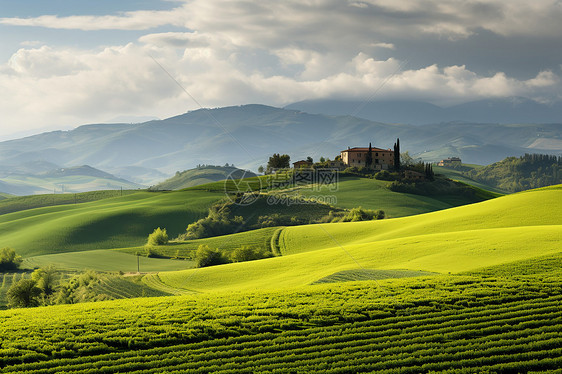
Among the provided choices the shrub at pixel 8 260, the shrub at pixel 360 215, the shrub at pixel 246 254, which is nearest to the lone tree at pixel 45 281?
the shrub at pixel 8 260

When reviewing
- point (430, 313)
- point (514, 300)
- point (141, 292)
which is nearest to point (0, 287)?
point (141, 292)

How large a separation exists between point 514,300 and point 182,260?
4720 cm

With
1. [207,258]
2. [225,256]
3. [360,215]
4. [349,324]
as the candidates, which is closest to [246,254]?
[225,256]

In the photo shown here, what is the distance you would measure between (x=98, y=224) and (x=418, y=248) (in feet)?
244

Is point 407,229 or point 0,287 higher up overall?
point 407,229

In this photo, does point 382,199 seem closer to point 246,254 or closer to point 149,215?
point 149,215

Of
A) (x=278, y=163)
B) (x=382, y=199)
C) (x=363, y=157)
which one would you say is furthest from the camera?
(x=278, y=163)

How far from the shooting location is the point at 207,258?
54.3 metres

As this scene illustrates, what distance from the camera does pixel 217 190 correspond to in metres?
123

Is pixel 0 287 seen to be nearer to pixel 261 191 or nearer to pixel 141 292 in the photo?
pixel 141 292

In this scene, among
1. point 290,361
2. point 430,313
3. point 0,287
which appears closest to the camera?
point 290,361

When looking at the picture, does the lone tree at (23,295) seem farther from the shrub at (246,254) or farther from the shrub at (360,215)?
the shrub at (360,215)

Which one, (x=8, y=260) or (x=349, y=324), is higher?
(x=349, y=324)

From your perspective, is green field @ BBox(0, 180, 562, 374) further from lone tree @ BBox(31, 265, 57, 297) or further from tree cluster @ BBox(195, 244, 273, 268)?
tree cluster @ BBox(195, 244, 273, 268)
